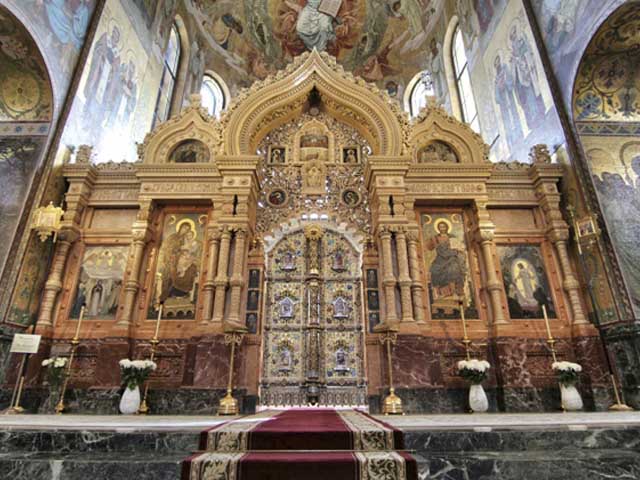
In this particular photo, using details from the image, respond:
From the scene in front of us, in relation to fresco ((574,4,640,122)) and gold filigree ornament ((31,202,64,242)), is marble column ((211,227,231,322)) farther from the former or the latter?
fresco ((574,4,640,122))

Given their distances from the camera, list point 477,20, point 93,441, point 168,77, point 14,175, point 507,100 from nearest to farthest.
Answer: point 93,441
point 14,175
point 507,100
point 477,20
point 168,77

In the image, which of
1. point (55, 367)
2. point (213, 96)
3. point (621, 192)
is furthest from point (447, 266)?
point (213, 96)

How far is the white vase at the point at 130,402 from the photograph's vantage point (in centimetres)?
679

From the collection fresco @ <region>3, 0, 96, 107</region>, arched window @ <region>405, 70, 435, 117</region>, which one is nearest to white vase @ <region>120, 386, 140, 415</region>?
fresco @ <region>3, 0, 96, 107</region>

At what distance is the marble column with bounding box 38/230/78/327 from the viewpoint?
25.4ft

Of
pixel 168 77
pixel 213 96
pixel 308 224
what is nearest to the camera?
pixel 308 224

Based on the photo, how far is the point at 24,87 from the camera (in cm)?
853

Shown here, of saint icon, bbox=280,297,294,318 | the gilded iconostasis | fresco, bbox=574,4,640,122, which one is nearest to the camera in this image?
the gilded iconostasis

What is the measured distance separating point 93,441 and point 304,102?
872cm

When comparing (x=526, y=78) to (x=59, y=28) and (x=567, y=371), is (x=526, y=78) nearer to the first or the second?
(x=567, y=371)

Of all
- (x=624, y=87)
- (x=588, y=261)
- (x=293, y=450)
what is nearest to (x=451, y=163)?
(x=588, y=261)

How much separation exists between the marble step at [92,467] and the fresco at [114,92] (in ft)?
23.7

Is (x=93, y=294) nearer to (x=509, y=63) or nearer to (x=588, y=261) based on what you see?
(x=588, y=261)

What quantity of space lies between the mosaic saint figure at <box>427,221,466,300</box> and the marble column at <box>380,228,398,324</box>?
1108mm
